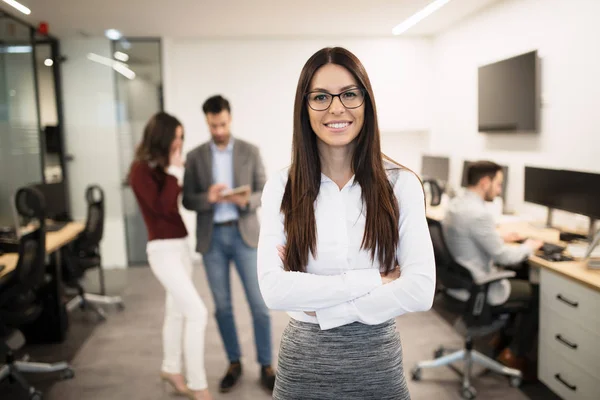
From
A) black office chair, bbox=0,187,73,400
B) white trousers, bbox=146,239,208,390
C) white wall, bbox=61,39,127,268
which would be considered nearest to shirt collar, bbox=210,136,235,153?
white trousers, bbox=146,239,208,390

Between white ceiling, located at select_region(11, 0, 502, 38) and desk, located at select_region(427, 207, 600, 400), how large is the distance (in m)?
2.94

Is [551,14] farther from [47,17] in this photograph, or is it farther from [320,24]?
[47,17]

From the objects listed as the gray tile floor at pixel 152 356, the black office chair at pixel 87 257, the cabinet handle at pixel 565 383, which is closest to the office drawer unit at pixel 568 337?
the cabinet handle at pixel 565 383

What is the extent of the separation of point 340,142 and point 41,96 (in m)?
5.62

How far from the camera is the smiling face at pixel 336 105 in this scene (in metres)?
1.39

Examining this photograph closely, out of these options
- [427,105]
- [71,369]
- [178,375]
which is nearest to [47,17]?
[71,369]

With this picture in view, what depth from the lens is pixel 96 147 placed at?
6398mm

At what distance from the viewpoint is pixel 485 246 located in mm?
3066

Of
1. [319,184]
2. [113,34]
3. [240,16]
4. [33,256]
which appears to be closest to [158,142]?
[33,256]

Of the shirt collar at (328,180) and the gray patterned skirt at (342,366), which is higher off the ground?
the shirt collar at (328,180)

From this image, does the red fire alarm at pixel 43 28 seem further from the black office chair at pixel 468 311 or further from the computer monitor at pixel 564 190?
the computer monitor at pixel 564 190

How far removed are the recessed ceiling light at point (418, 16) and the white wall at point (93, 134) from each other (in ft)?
11.2

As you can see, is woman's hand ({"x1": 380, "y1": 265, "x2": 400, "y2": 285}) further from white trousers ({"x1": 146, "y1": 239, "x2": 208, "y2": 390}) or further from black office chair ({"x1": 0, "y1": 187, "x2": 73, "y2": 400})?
black office chair ({"x1": 0, "y1": 187, "x2": 73, "y2": 400})

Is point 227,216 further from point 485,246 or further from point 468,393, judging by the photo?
point 468,393
